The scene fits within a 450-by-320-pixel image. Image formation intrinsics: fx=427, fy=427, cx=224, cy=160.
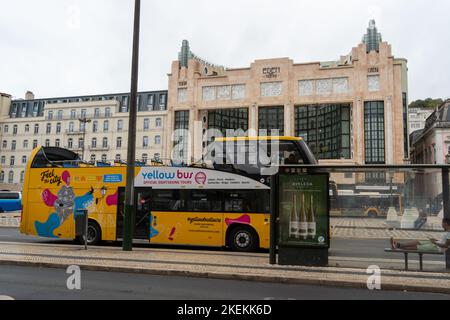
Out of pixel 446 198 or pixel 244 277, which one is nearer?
pixel 244 277

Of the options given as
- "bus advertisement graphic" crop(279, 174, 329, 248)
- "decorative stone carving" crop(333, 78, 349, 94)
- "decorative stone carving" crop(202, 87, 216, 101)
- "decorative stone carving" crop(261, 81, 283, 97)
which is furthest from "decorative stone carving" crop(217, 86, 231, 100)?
"bus advertisement graphic" crop(279, 174, 329, 248)

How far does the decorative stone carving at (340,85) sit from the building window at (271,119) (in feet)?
28.6

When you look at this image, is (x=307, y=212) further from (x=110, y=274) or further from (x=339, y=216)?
(x=110, y=274)

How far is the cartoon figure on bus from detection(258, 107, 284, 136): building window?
5088 centimetres

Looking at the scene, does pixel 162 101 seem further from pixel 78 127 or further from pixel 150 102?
pixel 78 127

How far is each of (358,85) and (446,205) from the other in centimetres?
5703

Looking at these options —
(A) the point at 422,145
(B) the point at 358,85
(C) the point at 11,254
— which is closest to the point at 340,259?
(C) the point at 11,254

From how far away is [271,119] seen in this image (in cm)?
6831

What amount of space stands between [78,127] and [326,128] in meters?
47.0

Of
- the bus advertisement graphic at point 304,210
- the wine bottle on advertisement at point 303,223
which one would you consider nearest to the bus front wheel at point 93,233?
the bus advertisement graphic at point 304,210

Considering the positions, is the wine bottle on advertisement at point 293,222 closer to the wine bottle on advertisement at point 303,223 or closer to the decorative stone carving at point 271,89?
the wine bottle on advertisement at point 303,223

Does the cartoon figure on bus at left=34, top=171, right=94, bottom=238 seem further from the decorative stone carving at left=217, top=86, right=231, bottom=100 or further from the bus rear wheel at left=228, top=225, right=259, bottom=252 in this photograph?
the decorative stone carving at left=217, top=86, right=231, bottom=100

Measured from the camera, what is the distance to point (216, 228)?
15.2 metres

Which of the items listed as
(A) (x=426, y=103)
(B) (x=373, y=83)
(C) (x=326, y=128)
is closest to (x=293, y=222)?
(B) (x=373, y=83)
